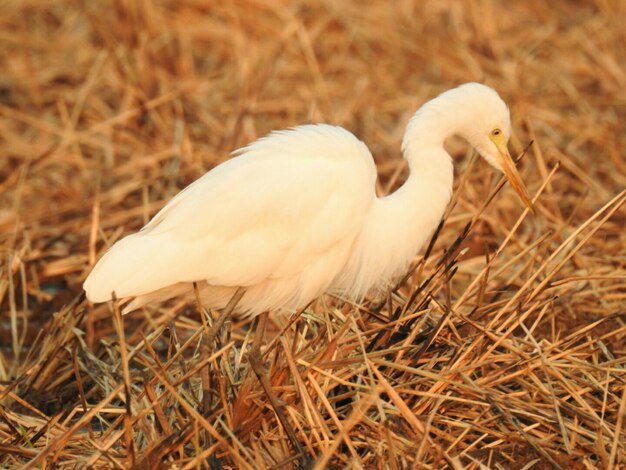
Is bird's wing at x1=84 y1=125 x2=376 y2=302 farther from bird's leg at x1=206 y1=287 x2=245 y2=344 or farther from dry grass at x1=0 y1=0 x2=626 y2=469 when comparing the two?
dry grass at x1=0 y1=0 x2=626 y2=469

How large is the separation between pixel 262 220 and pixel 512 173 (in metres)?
0.75

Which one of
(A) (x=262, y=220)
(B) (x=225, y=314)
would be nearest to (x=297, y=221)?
(A) (x=262, y=220)

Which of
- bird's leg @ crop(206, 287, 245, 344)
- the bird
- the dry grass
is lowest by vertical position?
the dry grass

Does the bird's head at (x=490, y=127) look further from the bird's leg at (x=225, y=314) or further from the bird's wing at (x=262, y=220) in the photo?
the bird's leg at (x=225, y=314)

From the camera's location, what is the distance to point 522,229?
3945 mm

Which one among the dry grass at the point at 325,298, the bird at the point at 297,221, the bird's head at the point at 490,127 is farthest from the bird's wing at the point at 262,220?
the bird's head at the point at 490,127

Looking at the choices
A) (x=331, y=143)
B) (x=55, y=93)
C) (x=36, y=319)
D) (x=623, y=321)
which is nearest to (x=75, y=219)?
(x=36, y=319)

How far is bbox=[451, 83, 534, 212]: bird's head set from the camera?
285cm

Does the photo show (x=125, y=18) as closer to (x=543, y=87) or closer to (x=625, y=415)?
→ (x=543, y=87)

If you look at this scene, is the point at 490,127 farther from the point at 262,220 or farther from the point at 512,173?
the point at 262,220

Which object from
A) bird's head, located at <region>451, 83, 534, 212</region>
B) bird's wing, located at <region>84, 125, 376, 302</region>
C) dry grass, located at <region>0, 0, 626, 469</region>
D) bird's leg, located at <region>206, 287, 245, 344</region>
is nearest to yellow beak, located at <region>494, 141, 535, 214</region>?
bird's head, located at <region>451, 83, 534, 212</region>

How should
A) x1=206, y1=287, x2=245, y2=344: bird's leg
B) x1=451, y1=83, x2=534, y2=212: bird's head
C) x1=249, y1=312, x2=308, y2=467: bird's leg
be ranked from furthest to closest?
x1=451, y1=83, x2=534, y2=212: bird's head < x1=206, y1=287, x2=245, y2=344: bird's leg < x1=249, y1=312, x2=308, y2=467: bird's leg

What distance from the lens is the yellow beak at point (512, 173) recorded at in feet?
9.53

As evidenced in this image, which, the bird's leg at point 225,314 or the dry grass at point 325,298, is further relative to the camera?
the bird's leg at point 225,314
